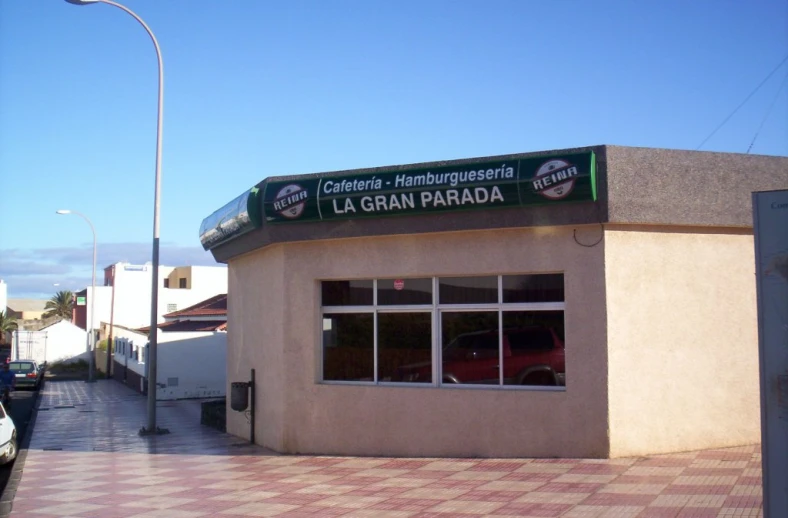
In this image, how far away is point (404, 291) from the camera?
12.7 meters

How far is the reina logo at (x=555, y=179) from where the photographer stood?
35.8 ft

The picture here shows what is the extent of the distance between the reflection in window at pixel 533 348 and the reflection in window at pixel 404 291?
137 cm

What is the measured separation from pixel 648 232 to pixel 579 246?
98 centimetres

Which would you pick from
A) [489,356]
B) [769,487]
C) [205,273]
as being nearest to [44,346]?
[205,273]

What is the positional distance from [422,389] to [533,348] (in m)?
1.85

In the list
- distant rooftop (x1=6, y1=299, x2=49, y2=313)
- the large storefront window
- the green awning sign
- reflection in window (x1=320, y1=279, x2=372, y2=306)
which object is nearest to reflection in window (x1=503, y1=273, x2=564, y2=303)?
the large storefront window

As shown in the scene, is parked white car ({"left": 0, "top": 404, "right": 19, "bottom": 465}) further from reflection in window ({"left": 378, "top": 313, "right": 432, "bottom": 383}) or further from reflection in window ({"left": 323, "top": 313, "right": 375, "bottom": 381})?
reflection in window ({"left": 378, "top": 313, "right": 432, "bottom": 383})

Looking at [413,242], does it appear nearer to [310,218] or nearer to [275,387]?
[310,218]

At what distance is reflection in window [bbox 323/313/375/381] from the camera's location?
13.0m

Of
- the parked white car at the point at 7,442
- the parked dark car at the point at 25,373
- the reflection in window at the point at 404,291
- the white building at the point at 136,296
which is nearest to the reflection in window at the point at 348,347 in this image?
the reflection in window at the point at 404,291

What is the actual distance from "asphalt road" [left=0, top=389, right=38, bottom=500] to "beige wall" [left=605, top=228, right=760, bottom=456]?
373 inches

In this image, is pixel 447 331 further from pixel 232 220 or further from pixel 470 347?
pixel 232 220

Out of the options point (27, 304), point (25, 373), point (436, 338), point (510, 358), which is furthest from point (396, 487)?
point (27, 304)

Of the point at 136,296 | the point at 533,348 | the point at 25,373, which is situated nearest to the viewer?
the point at 533,348
